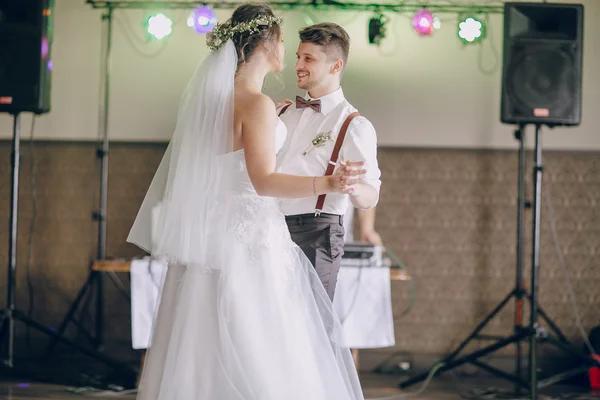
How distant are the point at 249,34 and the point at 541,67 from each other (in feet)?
7.73

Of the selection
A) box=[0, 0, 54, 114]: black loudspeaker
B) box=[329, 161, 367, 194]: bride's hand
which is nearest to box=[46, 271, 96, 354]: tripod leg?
box=[0, 0, 54, 114]: black loudspeaker

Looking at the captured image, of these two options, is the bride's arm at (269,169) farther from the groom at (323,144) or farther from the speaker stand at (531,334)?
the speaker stand at (531,334)

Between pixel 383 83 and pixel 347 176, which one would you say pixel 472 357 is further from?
pixel 347 176

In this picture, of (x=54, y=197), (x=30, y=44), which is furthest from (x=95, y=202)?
(x=30, y=44)

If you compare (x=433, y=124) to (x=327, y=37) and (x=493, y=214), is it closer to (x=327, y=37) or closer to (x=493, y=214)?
(x=493, y=214)

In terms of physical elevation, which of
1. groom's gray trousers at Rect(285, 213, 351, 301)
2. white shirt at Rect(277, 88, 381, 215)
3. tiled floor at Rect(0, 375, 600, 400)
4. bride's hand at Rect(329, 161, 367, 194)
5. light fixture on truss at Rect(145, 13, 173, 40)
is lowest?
tiled floor at Rect(0, 375, 600, 400)

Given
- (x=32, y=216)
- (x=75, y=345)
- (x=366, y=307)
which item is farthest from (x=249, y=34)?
(x=32, y=216)

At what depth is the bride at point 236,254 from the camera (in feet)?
8.09

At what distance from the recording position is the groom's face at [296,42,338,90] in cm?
304

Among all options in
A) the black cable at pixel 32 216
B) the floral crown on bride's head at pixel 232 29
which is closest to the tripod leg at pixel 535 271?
the floral crown on bride's head at pixel 232 29

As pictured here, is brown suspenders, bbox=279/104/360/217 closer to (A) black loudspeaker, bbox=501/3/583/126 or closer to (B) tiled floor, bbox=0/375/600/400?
(A) black loudspeaker, bbox=501/3/583/126

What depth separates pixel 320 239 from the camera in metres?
3.02

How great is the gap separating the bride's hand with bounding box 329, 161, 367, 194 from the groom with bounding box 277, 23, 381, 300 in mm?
441

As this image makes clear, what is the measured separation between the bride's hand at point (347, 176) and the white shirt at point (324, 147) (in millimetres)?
405
